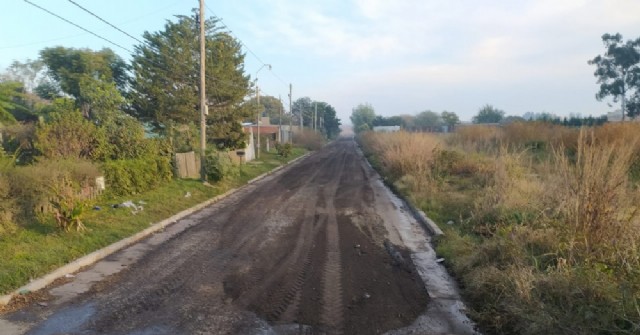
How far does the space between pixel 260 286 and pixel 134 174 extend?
872 centimetres

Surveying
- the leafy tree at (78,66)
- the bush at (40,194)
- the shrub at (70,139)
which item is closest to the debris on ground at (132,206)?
the bush at (40,194)

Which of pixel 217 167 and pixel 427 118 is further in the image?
pixel 427 118

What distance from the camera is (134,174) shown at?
45.5 ft

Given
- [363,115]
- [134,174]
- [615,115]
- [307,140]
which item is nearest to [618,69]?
[615,115]

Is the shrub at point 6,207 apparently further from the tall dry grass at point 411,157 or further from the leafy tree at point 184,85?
the leafy tree at point 184,85

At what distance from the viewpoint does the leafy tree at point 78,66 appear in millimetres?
40562

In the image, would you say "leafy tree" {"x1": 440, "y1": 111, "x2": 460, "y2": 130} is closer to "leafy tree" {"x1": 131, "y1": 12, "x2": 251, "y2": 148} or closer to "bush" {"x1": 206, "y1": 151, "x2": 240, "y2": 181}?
"leafy tree" {"x1": 131, "y1": 12, "x2": 251, "y2": 148}

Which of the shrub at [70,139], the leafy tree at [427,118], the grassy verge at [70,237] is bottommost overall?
the grassy verge at [70,237]

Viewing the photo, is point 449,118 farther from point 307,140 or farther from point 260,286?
point 260,286

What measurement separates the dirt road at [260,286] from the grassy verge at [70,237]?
0.52 metres

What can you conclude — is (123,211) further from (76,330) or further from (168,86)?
(168,86)

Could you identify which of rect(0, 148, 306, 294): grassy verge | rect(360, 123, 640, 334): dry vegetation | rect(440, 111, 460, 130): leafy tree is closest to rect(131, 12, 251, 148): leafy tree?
rect(0, 148, 306, 294): grassy verge

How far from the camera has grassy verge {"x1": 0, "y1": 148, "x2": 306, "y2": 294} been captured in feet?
22.4

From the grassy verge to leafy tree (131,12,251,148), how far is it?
18566 millimetres
